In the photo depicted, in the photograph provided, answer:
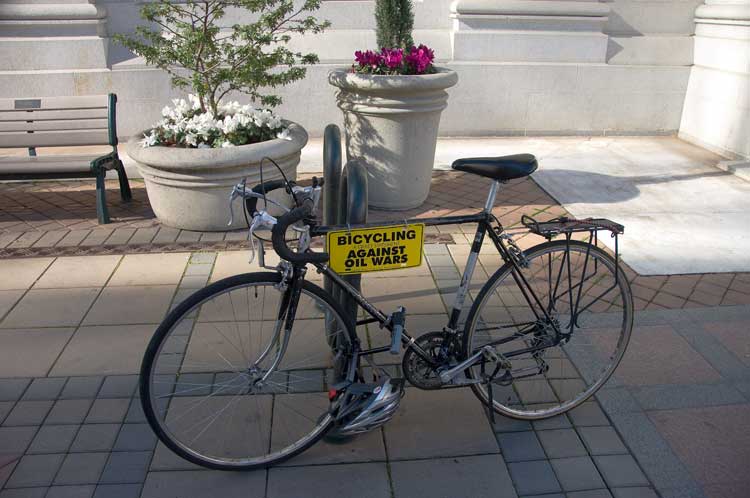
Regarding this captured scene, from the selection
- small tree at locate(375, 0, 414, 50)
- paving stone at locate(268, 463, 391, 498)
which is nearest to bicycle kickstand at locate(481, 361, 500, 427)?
paving stone at locate(268, 463, 391, 498)

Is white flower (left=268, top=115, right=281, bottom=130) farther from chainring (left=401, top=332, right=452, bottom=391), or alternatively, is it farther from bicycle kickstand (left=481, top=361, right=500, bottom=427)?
bicycle kickstand (left=481, top=361, right=500, bottom=427)

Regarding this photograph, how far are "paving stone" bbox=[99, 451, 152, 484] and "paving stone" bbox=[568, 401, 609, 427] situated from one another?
6.17 feet

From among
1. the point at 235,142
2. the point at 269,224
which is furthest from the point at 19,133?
the point at 269,224

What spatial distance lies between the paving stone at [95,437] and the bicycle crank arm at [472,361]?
1.45 metres

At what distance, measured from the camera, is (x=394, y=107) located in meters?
5.23

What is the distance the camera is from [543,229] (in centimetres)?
270

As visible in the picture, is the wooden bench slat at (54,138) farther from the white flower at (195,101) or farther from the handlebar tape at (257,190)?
the handlebar tape at (257,190)

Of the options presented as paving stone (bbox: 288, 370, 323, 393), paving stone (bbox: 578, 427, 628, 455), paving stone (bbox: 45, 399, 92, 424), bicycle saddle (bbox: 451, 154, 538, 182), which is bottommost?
paving stone (bbox: 45, 399, 92, 424)

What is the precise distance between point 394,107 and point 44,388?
127 inches

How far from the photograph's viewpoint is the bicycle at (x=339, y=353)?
2.51 m

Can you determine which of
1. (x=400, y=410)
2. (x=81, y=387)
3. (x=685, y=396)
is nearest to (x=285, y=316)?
(x=400, y=410)

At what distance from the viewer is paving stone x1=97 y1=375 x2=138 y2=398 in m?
3.14

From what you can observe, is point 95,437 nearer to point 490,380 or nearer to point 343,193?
point 343,193

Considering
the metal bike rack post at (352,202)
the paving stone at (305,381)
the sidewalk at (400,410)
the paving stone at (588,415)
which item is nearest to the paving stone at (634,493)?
the sidewalk at (400,410)
